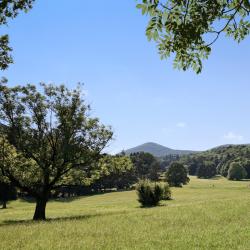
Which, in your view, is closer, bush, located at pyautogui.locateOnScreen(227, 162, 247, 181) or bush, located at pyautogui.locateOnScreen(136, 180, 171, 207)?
bush, located at pyautogui.locateOnScreen(136, 180, 171, 207)

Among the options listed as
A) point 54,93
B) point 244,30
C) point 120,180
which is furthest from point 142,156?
point 244,30

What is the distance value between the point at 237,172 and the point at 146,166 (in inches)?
1452

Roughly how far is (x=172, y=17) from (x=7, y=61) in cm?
1179

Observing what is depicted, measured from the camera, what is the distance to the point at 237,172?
575ft

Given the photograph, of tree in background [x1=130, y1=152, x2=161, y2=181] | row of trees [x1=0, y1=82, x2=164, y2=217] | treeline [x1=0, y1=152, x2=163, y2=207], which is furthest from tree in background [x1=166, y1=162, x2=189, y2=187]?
row of trees [x1=0, y1=82, x2=164, y2=217]

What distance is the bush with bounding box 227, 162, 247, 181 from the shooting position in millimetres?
174750

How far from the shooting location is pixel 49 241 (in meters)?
21.3

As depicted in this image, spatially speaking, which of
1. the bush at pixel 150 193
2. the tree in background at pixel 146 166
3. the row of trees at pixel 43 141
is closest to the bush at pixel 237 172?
the tree in background at pixel 146 166

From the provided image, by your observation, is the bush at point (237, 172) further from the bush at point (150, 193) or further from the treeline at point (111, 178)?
the bush at point (150, 193)

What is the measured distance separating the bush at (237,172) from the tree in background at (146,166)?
31.5 m

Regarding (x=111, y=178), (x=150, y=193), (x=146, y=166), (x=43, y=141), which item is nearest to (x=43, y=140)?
(x=43, y=141)

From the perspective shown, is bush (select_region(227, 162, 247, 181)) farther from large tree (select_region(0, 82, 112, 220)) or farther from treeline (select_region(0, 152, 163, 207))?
large tree (select_region(0, 82, 112, 220))

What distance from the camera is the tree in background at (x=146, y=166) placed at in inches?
6447

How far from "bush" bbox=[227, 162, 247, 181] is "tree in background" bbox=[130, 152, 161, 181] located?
103ft
